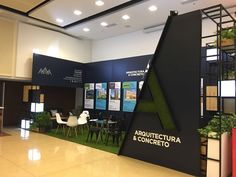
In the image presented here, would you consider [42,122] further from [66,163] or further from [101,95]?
[66,163]

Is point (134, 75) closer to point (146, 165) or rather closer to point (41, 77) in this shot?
point (41, 77)

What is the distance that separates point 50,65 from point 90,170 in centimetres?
648

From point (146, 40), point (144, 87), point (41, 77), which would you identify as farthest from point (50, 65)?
point (144, 87)

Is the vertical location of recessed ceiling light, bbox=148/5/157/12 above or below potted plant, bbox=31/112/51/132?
above

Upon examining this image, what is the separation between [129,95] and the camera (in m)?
9.40

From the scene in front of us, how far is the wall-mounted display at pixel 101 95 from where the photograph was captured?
10422mm

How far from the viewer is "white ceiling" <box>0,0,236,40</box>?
7.24 metres

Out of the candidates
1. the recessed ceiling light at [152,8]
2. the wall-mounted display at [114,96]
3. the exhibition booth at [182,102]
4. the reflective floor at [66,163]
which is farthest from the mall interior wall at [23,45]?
the exhibition booth at [182,102]

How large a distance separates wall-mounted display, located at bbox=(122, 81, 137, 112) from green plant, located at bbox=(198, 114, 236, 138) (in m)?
5.01

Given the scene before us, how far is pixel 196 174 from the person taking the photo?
4301mm

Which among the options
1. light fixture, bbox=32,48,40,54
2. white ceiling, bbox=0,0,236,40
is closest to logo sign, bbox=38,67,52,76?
light fixture, bbox=32,48,40,54

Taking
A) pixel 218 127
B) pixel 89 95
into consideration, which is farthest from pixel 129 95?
pixel 218 127

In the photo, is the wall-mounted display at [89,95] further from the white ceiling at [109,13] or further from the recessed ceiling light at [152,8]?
the recessed ceiling light at [152,8]

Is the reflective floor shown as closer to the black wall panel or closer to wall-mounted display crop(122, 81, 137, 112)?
the black wall panel
